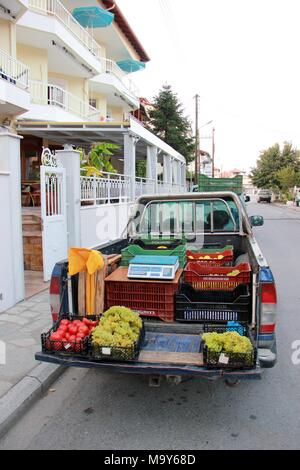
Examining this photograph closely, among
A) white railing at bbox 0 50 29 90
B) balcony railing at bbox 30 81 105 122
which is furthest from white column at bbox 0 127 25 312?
balcony railing at bbox 30 81 105 122

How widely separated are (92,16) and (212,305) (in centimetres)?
2044

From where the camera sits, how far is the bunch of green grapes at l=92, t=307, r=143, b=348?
117 inches

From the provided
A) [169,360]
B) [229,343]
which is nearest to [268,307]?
[229,343]

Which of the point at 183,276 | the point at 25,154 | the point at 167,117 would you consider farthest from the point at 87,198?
the point at 167,117

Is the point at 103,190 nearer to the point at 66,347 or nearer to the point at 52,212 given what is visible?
the point at 52,212

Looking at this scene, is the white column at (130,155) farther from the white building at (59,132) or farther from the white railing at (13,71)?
the white railing at (13,71)

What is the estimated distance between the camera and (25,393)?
3.54m

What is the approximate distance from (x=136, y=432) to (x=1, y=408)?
3.68ft

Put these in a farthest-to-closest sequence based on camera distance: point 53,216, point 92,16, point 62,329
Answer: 1. point 92,16
2. point 53,216
3. point 62,329

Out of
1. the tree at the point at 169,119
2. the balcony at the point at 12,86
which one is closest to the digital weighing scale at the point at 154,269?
the balcony at the point at 12,86

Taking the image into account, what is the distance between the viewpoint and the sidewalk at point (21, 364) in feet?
11.1

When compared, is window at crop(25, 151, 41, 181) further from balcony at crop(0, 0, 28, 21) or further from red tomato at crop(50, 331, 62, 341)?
red tomato at crop(50, 331, 62, 341)

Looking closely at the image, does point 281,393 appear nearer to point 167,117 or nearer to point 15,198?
point 15,198

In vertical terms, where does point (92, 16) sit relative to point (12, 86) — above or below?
above
